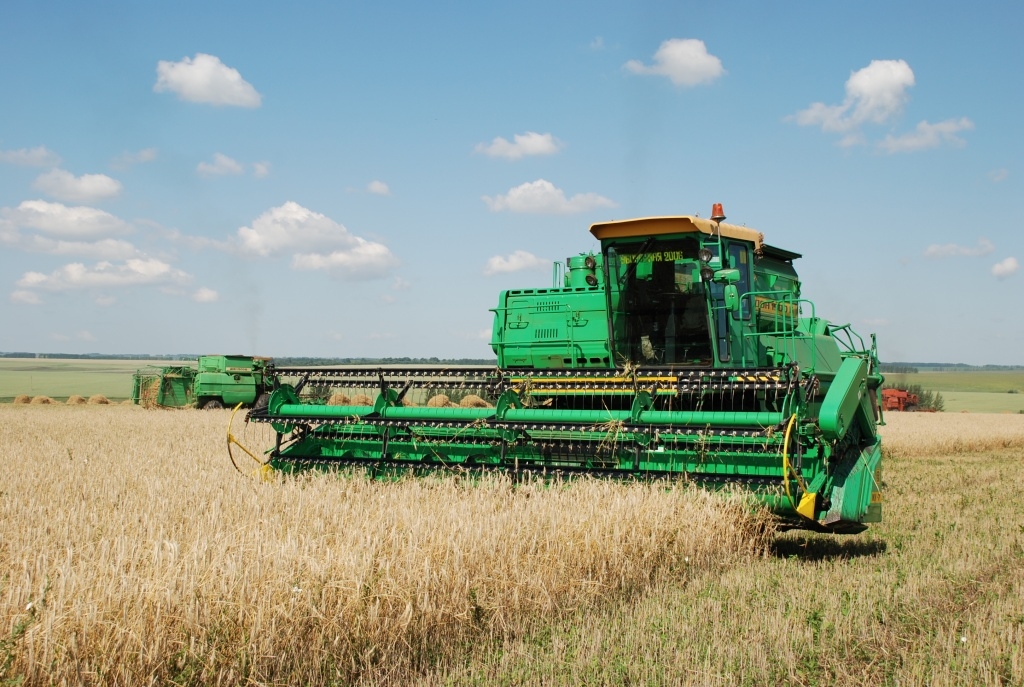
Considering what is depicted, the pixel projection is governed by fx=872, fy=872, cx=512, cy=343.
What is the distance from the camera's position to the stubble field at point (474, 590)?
3.07 m

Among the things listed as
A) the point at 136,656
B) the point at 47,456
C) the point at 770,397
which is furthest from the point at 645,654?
the point at 47,456

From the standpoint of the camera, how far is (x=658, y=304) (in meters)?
7.51

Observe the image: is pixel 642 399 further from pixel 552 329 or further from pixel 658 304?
pixel 552 329

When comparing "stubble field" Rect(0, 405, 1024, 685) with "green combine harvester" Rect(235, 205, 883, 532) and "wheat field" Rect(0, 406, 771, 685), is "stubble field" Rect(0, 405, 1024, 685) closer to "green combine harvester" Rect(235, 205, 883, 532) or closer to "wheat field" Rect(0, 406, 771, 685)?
"wheat field" Rect(0, 406, 771, 685)

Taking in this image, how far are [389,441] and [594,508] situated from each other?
236cm

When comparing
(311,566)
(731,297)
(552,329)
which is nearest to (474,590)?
(311,566)

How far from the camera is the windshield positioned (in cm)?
727

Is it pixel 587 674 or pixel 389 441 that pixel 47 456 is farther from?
pixel 587 674

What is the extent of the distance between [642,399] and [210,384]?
19223mm

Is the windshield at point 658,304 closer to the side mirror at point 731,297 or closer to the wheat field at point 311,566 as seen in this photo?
the side mirror at point 731,297

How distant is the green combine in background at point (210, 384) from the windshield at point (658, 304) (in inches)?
677

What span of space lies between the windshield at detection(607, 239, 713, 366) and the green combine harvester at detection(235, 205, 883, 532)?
12mm

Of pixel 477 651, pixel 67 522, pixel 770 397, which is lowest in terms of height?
pixel 477 651

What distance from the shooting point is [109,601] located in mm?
2996
